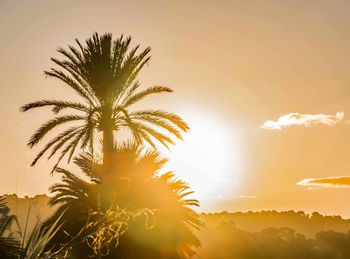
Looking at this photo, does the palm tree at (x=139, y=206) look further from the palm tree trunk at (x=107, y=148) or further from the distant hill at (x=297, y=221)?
the distant hill at (x=297, y=221)

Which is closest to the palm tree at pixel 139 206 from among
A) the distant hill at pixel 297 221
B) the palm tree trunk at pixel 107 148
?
the palm tree trunk at pixel 107 148

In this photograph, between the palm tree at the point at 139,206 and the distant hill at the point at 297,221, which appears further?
the distant hill at the point at 297,221

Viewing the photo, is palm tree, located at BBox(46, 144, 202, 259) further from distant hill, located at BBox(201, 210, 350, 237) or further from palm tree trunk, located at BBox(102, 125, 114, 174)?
distant hill, located at BBox(201, 210, 350, 237)

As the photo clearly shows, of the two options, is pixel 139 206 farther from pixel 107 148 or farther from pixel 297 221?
pixel 297 221

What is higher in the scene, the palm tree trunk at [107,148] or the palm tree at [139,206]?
the palm tree trunk at [107,148]

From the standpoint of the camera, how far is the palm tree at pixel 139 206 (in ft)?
29.8

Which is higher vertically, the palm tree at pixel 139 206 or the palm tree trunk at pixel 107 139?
the palm tree trunk at pixel 107 139

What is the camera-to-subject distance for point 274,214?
124 m

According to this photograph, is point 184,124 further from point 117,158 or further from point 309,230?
point 309,230

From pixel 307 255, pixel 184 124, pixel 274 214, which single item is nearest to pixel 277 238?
pixel 307 255

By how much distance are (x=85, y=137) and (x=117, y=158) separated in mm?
1441

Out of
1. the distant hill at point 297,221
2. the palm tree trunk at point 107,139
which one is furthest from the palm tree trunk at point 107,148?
the distant hill at point 297,221

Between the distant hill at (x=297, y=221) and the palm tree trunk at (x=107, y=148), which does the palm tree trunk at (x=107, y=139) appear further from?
the distant hill at (x=297, y=221)

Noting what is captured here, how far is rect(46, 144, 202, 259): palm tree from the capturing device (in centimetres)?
909
